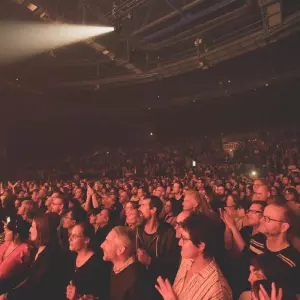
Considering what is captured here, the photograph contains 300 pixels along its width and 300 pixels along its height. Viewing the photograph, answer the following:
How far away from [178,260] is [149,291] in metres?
0.86

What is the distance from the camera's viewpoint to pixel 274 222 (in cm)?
215

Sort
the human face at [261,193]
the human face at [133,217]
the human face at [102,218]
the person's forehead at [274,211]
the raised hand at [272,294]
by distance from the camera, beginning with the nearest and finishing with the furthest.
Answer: the raised hand at [272,294], the person's forehead at [274,211], the human face at [133,217], the human face at [261,193], the human face at [102,218]

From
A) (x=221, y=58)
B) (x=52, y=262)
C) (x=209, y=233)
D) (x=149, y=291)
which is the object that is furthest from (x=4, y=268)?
(x=221, y=58)

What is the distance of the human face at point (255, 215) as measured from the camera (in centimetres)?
274

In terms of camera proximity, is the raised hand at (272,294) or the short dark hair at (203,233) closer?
the raised hand at (272,294)

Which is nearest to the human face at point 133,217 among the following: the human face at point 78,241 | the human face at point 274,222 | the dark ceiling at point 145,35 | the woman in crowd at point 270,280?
the human face at point 78,241

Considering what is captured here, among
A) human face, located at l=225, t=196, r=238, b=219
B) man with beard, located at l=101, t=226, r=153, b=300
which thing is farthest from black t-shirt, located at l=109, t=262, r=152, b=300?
human face, located at l=225, t=196, r=238, b=219

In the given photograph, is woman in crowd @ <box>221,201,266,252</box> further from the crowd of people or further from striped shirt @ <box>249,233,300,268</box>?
striped shirt @ <box>249,233,300,268</box>

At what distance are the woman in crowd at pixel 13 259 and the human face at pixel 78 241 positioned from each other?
0.61 m

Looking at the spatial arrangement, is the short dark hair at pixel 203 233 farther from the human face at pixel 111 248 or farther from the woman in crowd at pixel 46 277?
the woman in crowd at pixel 46 277

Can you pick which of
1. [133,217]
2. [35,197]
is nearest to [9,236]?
[133,217]

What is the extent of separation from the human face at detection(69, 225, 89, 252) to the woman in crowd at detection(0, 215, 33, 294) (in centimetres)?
61

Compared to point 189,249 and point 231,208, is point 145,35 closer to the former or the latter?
point 231,208

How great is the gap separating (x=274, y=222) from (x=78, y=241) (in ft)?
5.34
